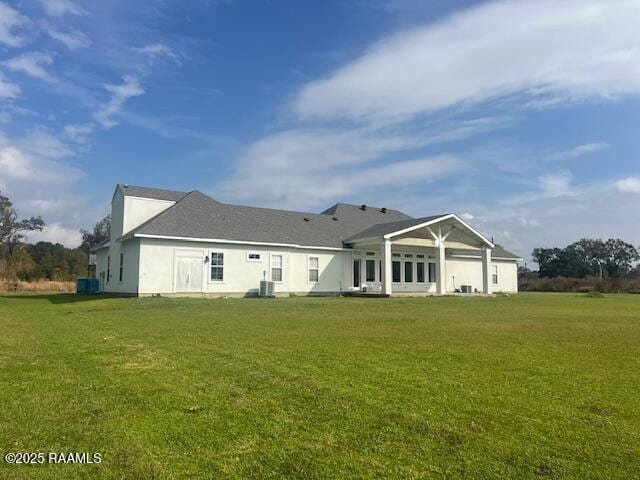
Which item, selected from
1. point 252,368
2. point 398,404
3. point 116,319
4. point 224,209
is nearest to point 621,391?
point 398,404

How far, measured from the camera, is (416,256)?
105ft

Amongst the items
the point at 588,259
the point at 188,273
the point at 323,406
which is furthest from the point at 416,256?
the point at 588,259

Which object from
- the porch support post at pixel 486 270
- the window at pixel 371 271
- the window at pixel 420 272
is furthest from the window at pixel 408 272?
the porch support post at pixel 486 270

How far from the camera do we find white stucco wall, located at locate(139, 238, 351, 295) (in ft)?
75.4

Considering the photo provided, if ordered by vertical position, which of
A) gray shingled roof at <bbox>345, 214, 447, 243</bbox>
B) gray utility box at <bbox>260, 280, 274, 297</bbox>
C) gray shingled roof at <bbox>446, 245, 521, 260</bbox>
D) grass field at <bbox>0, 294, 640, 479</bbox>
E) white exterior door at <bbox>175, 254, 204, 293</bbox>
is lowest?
grass field at <bbox>0, 294, 640, 479</bbox>

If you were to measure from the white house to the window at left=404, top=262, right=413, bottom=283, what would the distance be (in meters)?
0.07

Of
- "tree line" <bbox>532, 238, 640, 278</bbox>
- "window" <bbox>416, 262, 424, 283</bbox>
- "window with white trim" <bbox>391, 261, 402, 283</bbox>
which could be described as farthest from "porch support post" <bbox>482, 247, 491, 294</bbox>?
"tree line" <bbox>532, 238, 640, 278</bbox>

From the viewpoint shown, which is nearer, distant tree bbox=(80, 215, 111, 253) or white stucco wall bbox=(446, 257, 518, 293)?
white stucco wall bbox=(446, 257, 518, 293)

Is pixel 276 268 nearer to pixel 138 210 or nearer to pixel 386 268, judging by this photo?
pixel 386 268

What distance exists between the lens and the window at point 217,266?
24.7m

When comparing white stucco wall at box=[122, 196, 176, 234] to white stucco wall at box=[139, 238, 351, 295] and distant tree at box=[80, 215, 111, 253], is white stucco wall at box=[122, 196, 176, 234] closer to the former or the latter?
white stucco wall at box=[139, 238, 351, 295]

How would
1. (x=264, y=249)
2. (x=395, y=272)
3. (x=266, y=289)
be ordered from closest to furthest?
1. (x=266, y=289)
2. (x=264, y=249)
3. (x=395, y=272)

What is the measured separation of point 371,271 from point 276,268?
6.92 meters

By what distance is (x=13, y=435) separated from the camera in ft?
13.0
